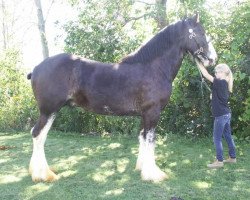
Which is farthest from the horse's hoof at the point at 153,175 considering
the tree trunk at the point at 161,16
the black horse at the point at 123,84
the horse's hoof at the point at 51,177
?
the tree trunk at the point at 161,16

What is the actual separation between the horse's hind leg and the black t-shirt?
248cm

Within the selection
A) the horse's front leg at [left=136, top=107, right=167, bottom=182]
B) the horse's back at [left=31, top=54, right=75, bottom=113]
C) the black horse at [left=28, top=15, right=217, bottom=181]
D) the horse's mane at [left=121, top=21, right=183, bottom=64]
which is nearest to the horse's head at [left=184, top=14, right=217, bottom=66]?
the black horse at [left=28, top=15, right=217, bottom=181]

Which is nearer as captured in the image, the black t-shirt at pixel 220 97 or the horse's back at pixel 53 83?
the horse's back at pixel 53 83

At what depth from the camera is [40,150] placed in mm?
5105

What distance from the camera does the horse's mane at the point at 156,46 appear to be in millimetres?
5184

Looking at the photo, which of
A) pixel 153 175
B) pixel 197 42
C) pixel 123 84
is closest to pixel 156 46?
pixel 197 42

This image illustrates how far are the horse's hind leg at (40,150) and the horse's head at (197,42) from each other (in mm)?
2166

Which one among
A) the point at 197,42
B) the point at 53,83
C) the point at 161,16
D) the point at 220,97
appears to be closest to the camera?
the point at 53,83

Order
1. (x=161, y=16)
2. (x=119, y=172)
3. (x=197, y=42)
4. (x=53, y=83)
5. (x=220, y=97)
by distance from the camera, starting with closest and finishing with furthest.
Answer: (x=53, y=83)
(x=197, y=42)
(x=119, y=172)
(x=220, y=97)
(x=161, y=16)

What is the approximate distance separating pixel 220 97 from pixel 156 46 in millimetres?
1321

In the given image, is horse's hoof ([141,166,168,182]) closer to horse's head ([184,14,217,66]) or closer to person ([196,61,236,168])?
person ([196,61,236,168])

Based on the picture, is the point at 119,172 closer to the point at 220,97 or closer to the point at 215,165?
the point at 215,165

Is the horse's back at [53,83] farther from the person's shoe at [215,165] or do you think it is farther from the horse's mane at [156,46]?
the person's shoe at [215,165]

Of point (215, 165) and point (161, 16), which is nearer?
point (215, 165)
